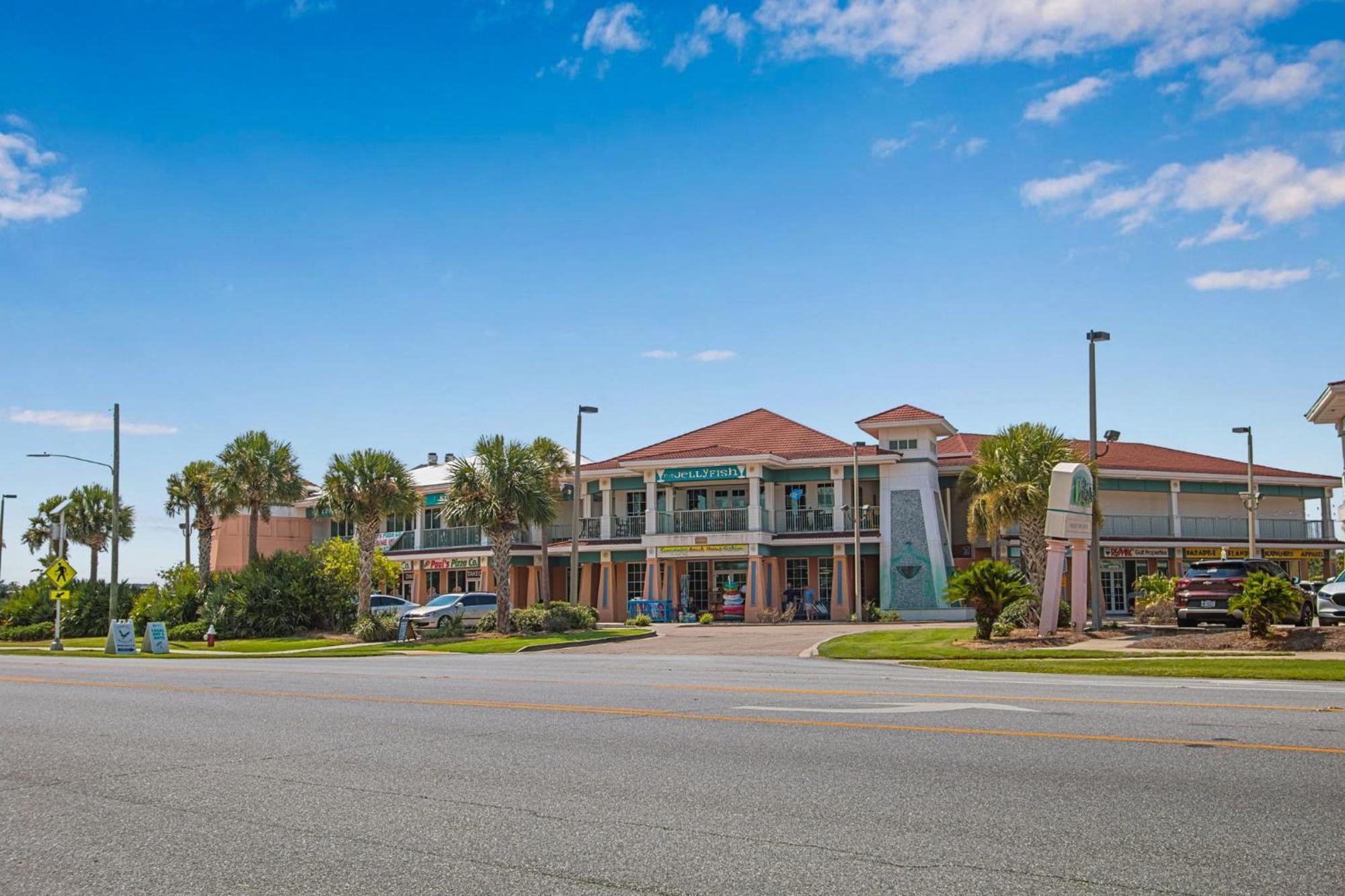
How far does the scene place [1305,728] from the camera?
33.1ft

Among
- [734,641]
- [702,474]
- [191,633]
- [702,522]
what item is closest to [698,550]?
[702,522]

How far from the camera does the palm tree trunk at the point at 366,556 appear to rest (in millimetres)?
41625

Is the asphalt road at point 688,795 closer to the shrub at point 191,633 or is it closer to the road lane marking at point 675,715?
the road lane marking at point 675,715

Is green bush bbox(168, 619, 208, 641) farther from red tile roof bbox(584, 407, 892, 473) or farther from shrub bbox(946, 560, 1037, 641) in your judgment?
shrub bbox(946, 560, 1037, 641)

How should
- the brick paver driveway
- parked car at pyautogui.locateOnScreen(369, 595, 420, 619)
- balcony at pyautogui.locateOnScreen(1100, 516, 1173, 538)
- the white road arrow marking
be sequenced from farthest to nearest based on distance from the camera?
1. balcony at pyautogui.locateOnScreen(1100, 516, 1173, 538)
2. parked car at pyautogui.locateOnScreen(369, 595, 420, 619)
3. the brick paver driveway
4. the white road arrow marking

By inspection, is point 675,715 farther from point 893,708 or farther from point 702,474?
point 702,474

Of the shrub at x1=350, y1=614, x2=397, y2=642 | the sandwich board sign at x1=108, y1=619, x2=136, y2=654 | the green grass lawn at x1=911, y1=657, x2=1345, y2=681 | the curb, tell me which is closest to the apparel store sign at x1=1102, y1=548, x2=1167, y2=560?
the curb

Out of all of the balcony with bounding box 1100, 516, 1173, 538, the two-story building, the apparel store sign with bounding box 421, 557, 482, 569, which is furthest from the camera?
the apparel store sign with bounding box 421, 557, 482, 569

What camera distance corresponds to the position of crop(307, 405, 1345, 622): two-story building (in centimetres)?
4803

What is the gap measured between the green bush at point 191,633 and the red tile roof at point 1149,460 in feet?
98.8

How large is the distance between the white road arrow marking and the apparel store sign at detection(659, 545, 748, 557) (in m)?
35.8

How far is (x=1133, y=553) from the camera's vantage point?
50.4 meters

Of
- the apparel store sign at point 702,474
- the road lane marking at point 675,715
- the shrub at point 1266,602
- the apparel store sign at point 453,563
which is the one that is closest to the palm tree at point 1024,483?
the shrub at point 1266,602

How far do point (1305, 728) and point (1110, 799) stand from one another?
12.9ft
